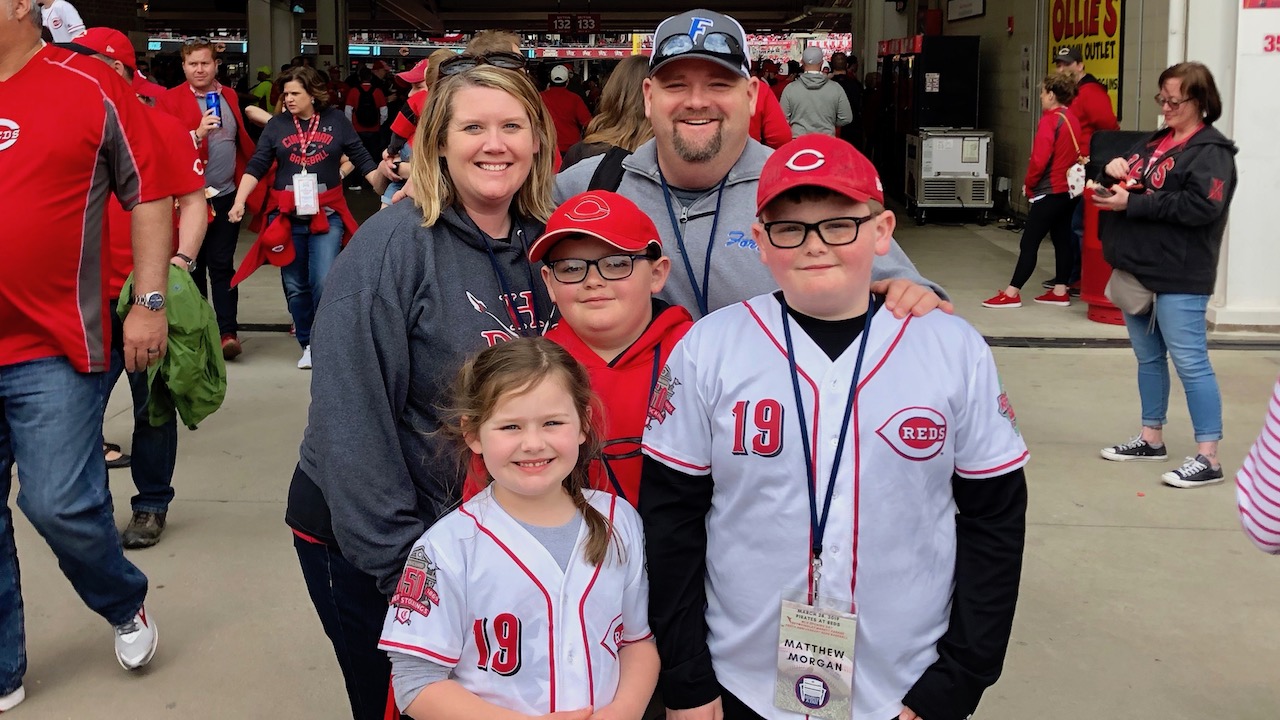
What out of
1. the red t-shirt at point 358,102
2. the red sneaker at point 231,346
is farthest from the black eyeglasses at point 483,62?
the red t-shirt at point 358,102

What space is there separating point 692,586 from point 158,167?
86.9 inches

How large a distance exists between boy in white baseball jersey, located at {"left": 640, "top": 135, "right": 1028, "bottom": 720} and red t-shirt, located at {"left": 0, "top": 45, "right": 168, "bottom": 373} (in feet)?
6.55

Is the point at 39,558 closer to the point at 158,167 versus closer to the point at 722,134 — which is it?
the point at 158,167

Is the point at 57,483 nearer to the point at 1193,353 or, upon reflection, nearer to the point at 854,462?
the point at 854,462

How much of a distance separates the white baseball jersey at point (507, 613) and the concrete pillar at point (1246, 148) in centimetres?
726

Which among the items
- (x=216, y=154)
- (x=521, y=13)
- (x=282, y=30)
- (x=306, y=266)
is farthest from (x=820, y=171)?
(x=521, y=13)

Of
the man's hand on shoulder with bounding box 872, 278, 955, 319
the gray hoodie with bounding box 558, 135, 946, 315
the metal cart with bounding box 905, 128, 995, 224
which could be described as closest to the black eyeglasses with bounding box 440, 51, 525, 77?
the gray hoodie with bounding box 558, 135, 946, 315

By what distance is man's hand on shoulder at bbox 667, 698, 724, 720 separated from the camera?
2.10m

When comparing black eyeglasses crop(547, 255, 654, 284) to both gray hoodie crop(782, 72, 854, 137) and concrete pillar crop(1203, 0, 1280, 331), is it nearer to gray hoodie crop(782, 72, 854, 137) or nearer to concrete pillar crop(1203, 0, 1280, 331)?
concrete pillar crop(1203, 0, 1280, 331)

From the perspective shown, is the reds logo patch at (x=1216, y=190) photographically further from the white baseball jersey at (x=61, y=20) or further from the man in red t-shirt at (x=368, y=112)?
the man in red t-shirt at (x=368, y=112)

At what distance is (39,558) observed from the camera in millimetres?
4688

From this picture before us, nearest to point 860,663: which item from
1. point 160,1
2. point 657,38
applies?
point 657,38

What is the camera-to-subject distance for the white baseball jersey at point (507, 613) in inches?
79.4

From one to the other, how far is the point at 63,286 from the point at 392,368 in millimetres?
1549
